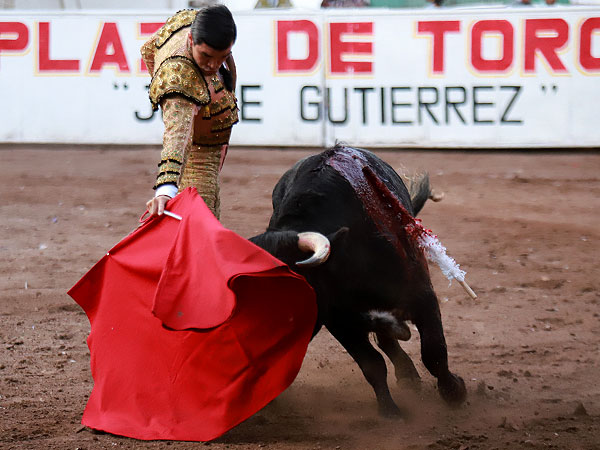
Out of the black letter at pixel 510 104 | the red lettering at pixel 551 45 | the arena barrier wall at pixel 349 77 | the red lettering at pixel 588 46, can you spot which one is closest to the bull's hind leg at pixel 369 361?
the arena barrier wall at pixel 349 77

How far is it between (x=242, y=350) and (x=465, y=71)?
539cm

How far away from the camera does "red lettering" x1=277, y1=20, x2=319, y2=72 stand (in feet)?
26.5

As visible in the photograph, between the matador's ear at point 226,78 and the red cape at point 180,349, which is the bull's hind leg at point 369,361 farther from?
the matador's ear at point 226,78

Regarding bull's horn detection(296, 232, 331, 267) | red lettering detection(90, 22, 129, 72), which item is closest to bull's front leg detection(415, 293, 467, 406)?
bull's horn detection(296, 232, 331, 267)

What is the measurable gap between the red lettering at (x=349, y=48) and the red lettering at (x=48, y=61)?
2.34 metres

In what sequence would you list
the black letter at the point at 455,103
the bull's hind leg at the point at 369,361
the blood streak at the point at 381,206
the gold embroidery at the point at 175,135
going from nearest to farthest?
the gold embroidery at the point at 175,135
the blood streak at the point at 381,206
the bull's hind leg at the point at 369,361
the black letter at the point at 455,103

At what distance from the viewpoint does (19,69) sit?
27.0ft

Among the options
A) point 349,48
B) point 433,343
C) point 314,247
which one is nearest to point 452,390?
point 433,343

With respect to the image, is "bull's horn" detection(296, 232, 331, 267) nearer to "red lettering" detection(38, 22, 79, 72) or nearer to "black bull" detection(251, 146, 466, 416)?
"black bull" detection(251, 146, 466, 416)

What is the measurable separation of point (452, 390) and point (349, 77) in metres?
4.91

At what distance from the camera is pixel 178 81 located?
3057mm

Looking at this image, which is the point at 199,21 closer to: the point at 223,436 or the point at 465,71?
the point at 223,436

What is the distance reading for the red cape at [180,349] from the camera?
10.1 ft

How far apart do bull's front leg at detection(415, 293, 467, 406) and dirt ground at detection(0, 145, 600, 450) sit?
0.13 metres
